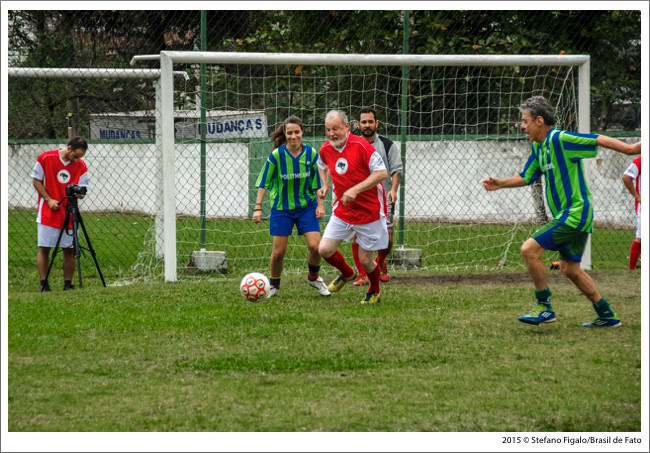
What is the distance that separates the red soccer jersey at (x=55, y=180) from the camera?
8406 millimetres

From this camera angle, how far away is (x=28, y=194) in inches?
667

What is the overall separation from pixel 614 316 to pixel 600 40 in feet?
27.7

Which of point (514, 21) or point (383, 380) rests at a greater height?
point (514, 21)

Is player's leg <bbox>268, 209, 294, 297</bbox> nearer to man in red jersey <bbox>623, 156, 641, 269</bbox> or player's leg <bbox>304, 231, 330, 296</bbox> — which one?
player's leg <bbox>304, 231, 330, 296</bbox>

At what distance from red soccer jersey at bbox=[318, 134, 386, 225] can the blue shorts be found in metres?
0.66

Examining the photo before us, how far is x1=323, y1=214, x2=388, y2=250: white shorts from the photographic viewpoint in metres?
6.93

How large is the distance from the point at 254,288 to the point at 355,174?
4.64ft

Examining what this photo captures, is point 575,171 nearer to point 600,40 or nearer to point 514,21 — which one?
point 514,21

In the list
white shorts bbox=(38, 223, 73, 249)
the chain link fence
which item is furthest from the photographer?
the chain link fence

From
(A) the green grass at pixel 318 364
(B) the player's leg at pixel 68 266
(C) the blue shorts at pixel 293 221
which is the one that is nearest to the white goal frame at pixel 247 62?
(B) the player's leg at pixel 68 266

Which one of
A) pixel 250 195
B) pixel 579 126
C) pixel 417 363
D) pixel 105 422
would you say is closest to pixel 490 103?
pixel 579 126

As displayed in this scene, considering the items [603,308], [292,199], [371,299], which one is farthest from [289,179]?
[603,308]

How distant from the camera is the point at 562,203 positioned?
19.5ft

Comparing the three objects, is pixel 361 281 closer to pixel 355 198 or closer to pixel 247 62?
pixel 355 198
